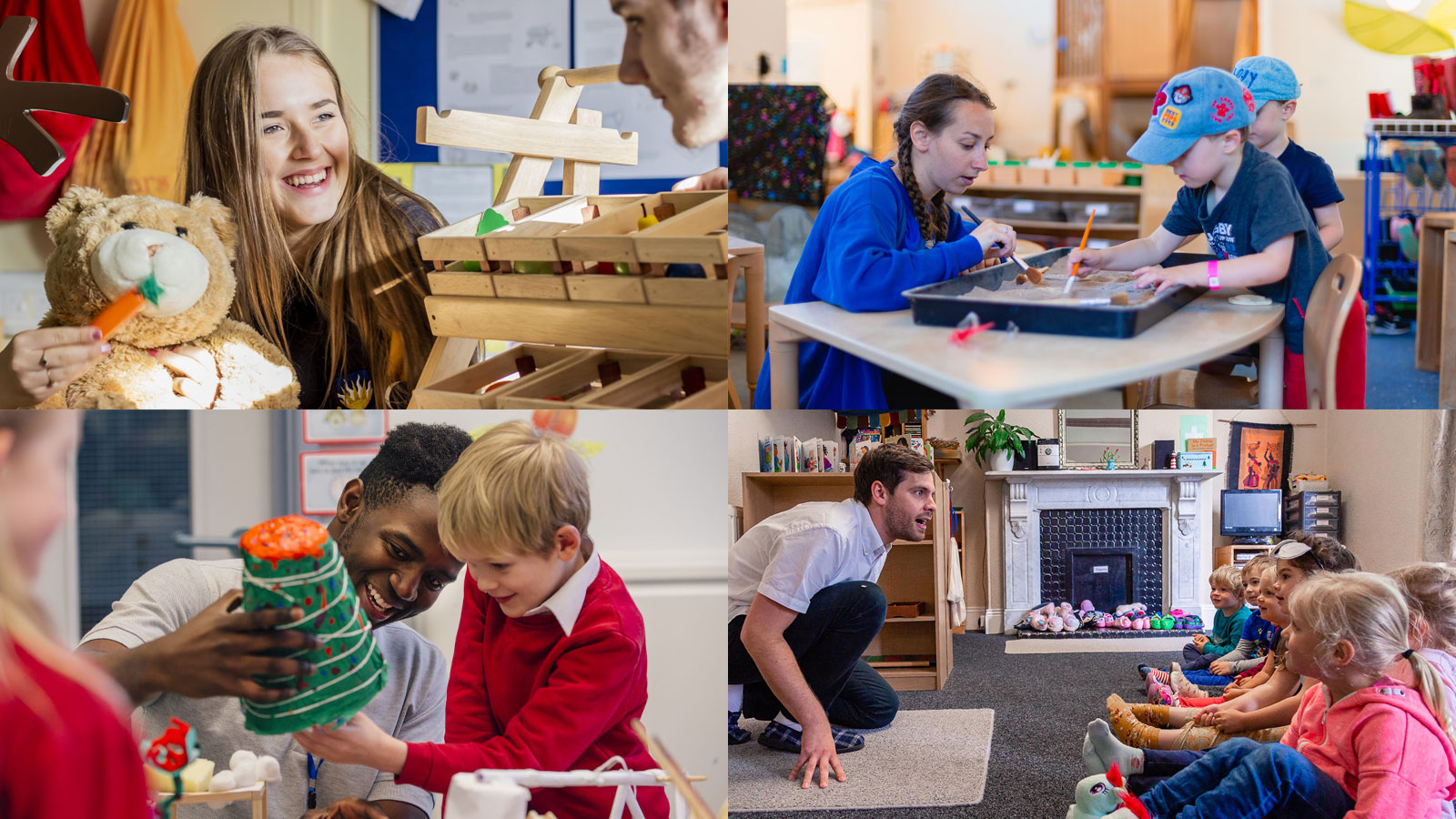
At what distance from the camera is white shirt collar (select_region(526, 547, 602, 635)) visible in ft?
5.20

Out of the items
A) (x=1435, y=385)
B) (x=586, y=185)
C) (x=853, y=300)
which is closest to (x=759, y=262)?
(x=853, y=300)

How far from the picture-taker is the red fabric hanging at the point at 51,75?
61.4 inches

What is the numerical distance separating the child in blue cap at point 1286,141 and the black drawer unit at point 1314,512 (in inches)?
18.0

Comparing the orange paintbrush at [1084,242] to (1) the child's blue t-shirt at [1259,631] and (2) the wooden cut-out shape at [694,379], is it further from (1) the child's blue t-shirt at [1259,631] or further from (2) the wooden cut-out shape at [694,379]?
(1) the child's blue t-shirt at [1259,631]

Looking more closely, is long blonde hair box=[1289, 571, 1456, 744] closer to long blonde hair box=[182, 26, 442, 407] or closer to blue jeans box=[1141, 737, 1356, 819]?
blue jeans box=[1141, 737, 1356, 819]

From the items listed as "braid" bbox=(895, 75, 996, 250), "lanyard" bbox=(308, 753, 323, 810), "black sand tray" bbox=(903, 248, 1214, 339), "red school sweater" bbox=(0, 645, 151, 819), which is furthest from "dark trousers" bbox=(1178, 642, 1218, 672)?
"red school sweater" bbox=(0, 645, 151, 819)

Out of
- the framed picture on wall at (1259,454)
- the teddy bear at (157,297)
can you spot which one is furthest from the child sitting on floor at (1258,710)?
the teddy bear at (157,297)

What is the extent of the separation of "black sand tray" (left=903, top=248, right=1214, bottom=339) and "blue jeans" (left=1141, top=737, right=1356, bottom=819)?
0.73 meters

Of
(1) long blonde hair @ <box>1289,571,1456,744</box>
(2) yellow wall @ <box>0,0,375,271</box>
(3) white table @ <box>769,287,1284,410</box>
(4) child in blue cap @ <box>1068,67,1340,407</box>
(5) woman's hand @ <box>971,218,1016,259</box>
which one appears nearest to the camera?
(3) white table @ <box>769,287,1284,410</box>

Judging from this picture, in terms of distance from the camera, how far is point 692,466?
1647mm

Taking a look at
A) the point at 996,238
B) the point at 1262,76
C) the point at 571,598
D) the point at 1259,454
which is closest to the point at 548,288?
the point at 571,598

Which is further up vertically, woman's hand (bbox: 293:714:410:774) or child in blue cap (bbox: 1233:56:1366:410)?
child in blue cap (bbox: 1233:56:1366:410)

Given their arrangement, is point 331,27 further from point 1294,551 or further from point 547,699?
point 1294,551

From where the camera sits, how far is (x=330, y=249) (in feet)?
5.06
